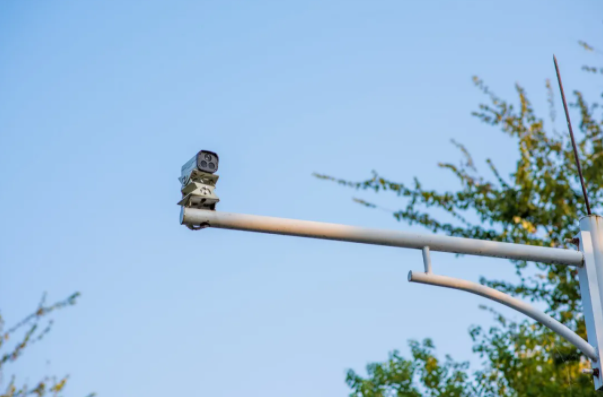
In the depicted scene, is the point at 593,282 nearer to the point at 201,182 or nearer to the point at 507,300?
the point at 507,300

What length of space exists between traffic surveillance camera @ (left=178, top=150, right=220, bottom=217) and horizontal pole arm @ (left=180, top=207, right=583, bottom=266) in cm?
8

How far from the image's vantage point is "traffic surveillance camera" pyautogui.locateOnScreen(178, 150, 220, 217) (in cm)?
493

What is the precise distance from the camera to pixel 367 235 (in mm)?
5219

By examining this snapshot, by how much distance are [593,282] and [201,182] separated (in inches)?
112

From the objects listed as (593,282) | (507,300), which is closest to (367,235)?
(507,300)

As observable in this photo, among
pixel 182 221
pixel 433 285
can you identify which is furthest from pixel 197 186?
pixel 433 285

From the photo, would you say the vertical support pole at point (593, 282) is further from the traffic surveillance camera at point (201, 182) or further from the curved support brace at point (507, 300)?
the traffic surveillance camera at point (201, 182)

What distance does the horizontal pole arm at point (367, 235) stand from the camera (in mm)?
4906

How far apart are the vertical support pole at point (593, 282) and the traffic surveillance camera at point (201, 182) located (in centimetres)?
268

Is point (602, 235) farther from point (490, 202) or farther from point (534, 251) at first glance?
point (490, 202)

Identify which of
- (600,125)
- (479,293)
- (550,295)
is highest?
(600,125)

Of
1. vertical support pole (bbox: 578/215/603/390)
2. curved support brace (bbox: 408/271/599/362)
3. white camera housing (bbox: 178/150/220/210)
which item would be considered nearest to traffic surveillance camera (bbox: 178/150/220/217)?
white camera housing (bbox: 178/150/220/210)

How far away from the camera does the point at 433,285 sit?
5.37m

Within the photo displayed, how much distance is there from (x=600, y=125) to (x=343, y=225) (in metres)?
9.13
